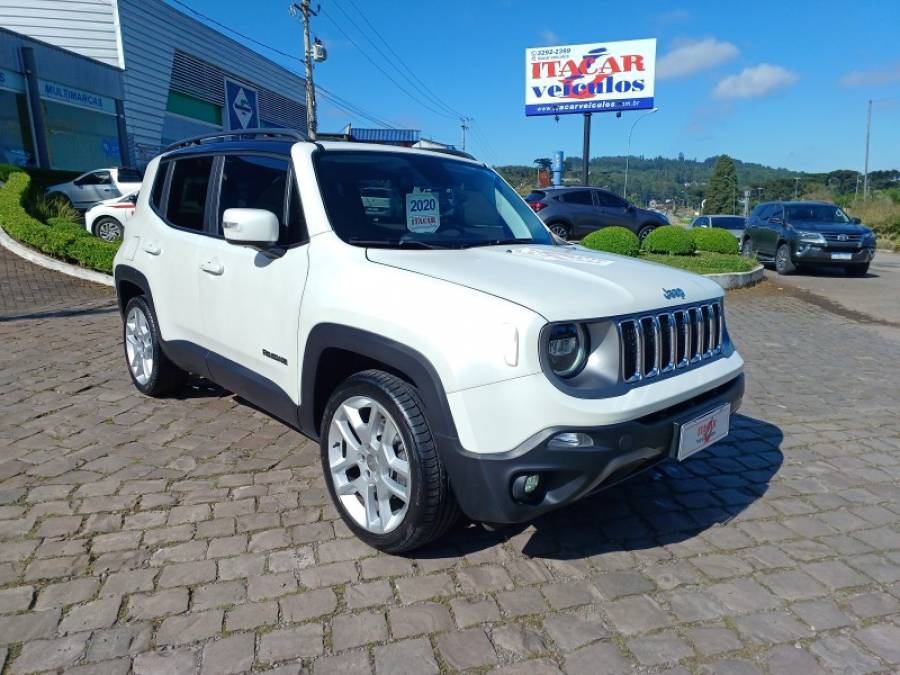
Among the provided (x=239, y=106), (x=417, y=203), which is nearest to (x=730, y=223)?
(x=239, y=106)

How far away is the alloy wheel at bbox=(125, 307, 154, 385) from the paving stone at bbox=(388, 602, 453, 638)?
3075 millimetres

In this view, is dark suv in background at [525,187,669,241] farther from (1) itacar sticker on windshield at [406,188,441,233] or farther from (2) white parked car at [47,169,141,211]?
(1) itacar sticker on windshield at [406,188,441,233]

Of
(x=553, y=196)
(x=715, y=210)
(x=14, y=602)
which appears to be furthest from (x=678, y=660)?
(x=715, y=210)

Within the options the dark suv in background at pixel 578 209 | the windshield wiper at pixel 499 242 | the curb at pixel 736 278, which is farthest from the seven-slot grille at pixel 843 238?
the windshield wiper at pixel 499 242

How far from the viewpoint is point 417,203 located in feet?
11.4

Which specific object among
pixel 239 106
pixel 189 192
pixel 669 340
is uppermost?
pixel 239 106

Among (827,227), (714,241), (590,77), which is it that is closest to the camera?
(827,227)

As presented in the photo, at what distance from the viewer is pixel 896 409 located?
17.0ft

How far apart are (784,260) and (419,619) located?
14738 millimetres

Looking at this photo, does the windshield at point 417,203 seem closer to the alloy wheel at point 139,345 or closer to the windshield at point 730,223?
the alloy wheel at point 139,345

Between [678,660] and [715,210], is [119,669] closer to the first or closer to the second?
[678,660]

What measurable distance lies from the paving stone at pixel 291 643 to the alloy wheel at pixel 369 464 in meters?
0.54

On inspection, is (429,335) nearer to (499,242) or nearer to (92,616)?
(499,242)

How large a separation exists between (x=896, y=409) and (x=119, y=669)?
570cm
